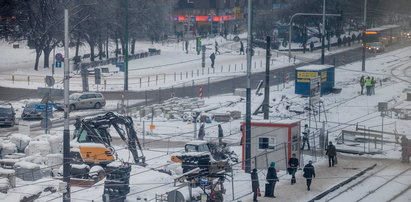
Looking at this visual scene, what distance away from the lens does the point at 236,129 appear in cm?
3341

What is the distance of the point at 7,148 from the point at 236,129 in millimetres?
11093

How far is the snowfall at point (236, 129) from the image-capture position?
22016 millimetres

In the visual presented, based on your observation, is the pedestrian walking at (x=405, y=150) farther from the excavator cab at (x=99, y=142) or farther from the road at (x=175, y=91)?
the road at (x=175, y=91)

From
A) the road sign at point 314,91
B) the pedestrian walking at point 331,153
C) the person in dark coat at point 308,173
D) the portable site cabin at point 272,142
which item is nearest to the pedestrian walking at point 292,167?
the person in dark coat at point 308,173

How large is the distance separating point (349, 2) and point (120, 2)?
85.6ft

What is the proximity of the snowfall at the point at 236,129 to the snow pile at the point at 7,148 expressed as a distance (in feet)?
0.12

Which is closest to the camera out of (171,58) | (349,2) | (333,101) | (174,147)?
(174,147)

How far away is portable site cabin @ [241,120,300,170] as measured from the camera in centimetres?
2552

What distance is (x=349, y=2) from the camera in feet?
263

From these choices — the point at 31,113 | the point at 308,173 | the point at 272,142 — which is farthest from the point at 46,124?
the point at 308,173

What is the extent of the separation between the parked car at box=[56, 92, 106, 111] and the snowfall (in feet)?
2.65

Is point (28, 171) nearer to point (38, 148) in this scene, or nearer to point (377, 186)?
point (38, 148)

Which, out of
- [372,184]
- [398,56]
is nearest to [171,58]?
[398,56]

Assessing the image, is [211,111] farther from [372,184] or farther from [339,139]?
[372,184]
